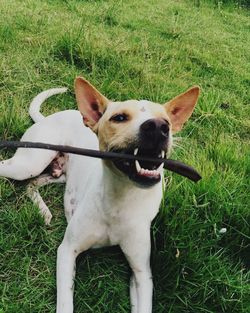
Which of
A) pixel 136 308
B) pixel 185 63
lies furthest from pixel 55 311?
pixel 185 63

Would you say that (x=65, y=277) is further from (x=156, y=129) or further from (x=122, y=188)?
(x=156, y=129)

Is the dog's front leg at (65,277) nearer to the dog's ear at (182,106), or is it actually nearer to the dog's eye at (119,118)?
the dog's eye at (119,118)

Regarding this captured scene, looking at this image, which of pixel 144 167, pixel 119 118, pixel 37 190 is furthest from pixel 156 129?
pixel 37 190

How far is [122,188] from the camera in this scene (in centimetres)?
309

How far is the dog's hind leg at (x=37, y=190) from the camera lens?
12.1 feet

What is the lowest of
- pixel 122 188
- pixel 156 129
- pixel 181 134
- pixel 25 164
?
pixel 181 134

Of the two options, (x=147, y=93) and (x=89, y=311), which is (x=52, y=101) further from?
(x=89, y=311)

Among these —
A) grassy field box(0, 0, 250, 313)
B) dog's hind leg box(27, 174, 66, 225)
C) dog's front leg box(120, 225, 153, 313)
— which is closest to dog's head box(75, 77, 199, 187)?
dog's front leg box(120, 225, 153, 313)

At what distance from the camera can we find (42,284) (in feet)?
10.6

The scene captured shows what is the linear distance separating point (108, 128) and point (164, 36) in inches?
149

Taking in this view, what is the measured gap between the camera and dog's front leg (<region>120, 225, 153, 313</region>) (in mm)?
3154

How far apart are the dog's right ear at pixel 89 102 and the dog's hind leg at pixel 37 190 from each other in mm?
748

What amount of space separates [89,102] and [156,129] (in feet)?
2.33

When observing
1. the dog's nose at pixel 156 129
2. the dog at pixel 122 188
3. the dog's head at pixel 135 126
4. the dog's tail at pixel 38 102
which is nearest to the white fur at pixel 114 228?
the dog at pixel 122 188
